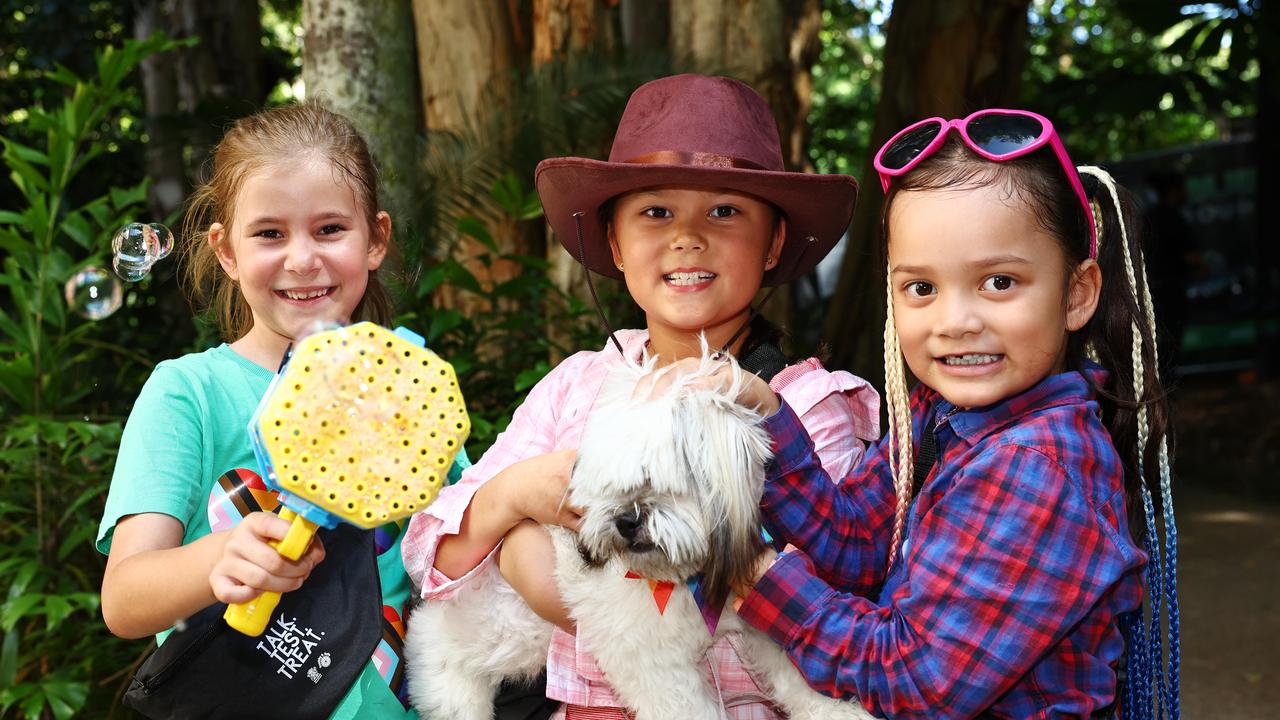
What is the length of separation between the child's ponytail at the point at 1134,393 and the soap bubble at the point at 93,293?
3.01 m

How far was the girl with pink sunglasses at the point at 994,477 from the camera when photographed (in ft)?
5.92

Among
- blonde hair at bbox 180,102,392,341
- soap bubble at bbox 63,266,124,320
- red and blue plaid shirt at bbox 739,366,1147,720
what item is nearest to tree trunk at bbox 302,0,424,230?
soap bubble at bbox 63,266,124,320

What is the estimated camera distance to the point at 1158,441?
6.83 ft

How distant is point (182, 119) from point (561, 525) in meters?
5.33

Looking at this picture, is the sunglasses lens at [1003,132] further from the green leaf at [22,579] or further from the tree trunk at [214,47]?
the tree trunk at [214,47]

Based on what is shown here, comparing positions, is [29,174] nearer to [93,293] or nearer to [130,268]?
[93,293]

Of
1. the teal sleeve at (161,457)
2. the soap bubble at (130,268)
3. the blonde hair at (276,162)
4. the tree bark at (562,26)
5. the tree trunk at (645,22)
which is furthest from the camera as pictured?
the tree trunk at (645,22)

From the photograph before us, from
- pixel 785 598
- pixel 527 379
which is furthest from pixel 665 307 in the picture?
pixel 527 379

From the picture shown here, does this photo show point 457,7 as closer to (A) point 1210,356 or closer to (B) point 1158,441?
(B) point 1158,441

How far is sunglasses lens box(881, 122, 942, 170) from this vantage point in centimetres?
210

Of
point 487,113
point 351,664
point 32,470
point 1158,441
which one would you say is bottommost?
point 32,470

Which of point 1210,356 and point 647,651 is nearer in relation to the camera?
point 647,651

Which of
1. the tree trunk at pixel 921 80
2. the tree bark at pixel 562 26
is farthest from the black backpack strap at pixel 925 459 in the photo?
the tree trunk at pixel 921 80

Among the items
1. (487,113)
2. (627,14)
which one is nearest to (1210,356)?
(627,14)
